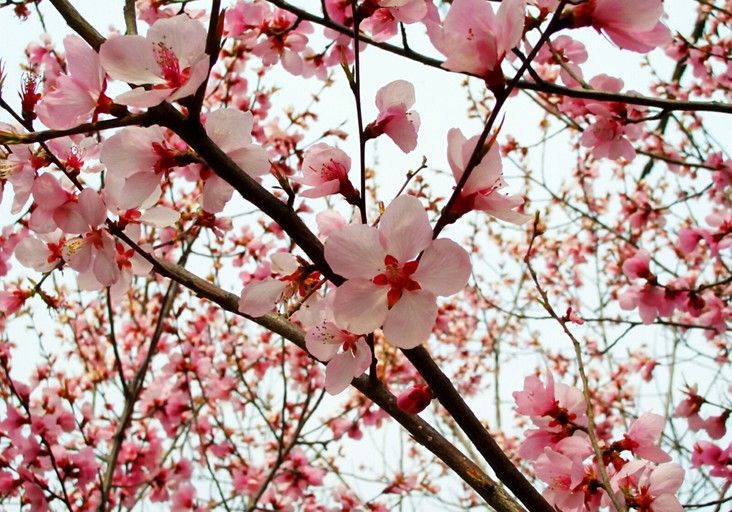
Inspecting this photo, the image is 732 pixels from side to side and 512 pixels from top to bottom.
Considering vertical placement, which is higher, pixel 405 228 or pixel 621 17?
pixel 621 17

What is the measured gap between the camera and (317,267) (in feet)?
3.42

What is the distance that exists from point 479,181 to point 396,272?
214mm

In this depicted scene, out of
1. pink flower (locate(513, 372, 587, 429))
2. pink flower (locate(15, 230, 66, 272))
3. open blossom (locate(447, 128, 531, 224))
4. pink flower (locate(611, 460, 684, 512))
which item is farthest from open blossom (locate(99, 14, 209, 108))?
pink flower (locate(611, 460, 684, 512))

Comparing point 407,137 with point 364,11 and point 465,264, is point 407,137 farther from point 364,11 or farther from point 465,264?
point 465,264

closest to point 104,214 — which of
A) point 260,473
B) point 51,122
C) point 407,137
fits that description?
point 51,122

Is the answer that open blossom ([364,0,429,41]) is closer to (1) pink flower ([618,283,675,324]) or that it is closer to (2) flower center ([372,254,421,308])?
(2) flower center ([372,254,421,308])

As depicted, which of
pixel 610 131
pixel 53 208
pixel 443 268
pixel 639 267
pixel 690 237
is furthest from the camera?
pixel 690 237

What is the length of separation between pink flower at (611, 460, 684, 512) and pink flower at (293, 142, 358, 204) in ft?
2.98

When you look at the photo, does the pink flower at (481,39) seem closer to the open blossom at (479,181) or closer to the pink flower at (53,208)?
the open blossom at (479,181)

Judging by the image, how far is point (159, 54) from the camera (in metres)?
1.09

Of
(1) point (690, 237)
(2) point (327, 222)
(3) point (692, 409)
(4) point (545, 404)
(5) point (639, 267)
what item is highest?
(1) point (690, 237)

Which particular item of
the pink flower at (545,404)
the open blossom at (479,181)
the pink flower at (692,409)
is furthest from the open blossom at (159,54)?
the pink flower at (692,409)

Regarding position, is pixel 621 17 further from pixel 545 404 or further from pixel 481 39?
pixel 545 404

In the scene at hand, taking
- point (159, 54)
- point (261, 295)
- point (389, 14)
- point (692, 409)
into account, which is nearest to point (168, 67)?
point (159, 54)
